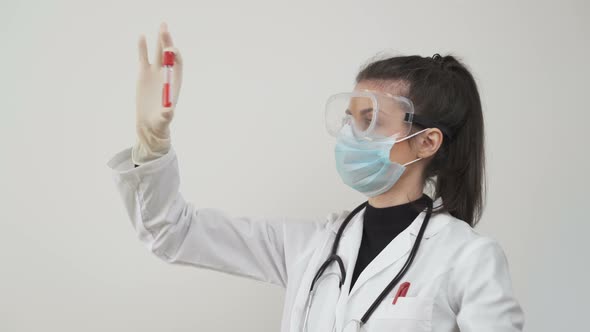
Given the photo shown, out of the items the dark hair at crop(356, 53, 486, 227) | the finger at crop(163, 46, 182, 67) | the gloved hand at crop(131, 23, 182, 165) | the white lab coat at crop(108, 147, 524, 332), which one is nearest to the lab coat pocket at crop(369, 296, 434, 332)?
the white lab coat at crop(108, 147, 524, 332)

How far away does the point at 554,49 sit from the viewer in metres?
A: 2.11

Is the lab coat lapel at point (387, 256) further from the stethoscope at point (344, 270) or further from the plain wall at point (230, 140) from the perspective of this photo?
the plain wall at point (230, 140)

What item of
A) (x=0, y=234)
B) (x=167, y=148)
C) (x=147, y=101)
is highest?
(x=147, y=101)

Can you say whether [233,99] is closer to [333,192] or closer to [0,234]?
[333,192]

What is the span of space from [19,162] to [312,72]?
3.14 feet

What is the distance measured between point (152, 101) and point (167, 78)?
79 mm

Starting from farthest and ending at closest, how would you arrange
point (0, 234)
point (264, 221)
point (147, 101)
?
point (0, 234)
point (264, 221)
point (147, 101)

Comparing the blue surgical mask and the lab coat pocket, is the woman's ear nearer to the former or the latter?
the blue surgical mask

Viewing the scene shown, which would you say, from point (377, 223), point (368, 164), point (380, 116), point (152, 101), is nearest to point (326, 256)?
point (377, 223)

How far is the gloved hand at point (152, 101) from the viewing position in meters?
1.39

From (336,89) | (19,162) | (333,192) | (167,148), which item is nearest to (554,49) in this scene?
(336,89)

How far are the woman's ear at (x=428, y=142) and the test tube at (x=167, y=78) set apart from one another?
60 centimetres

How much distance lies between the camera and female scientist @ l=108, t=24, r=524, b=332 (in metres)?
1.38

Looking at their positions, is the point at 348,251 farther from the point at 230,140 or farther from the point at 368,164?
the point at 230,140
